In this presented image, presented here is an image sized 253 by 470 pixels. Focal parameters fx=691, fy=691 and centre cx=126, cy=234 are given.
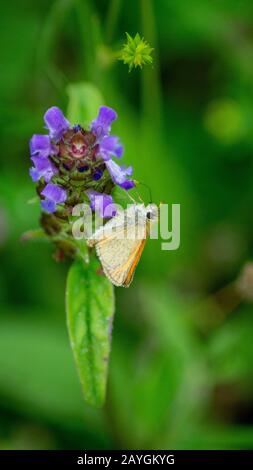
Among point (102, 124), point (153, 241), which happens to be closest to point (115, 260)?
point (102, 124)

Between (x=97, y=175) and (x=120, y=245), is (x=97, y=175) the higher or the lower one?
the higher one

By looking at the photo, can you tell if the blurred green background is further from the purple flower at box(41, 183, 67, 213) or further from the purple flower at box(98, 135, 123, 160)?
the purple flower at box(41, 183, 67, 213)

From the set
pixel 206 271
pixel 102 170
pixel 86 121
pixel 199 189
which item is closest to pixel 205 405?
pixel 206 271

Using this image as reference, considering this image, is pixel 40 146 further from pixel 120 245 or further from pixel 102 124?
pixel 120 245

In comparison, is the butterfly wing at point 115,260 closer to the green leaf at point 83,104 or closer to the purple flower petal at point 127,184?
the purple flower petal at point 127,184

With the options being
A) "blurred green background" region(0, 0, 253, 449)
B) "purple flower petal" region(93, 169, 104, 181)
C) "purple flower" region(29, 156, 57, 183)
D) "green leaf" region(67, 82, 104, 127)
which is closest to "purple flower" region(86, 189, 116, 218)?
"purple flower petal" region(93, 169, 104, 181)

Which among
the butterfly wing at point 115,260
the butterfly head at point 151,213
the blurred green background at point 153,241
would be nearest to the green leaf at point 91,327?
the butterfly wing at point 115,260
